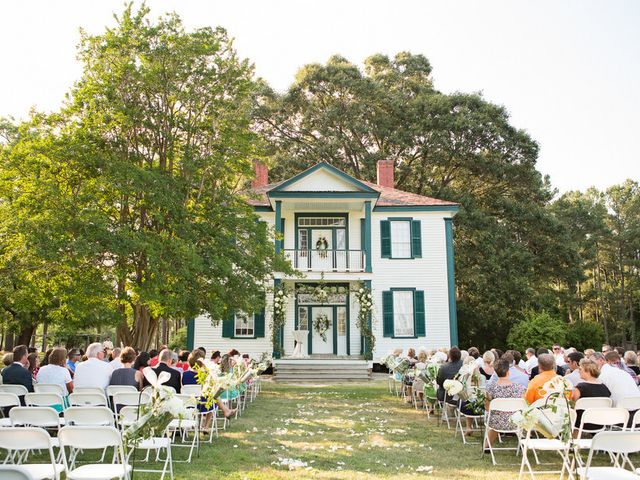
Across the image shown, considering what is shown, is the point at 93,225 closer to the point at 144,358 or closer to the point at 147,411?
the point at 144,358

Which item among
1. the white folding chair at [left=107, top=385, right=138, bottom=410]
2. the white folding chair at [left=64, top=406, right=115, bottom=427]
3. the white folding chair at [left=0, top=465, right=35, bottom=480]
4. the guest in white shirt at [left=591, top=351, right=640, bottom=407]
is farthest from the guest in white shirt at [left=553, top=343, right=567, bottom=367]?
the white folding chair at [left=0, top=465, right=35, bottom=480]

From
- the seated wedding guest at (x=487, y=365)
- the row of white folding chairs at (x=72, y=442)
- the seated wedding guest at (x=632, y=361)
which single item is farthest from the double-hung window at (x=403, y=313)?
the row of white folding chairs at (x=72, y=442)

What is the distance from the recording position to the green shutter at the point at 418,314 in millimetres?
21062

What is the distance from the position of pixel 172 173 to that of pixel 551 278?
21955 mm

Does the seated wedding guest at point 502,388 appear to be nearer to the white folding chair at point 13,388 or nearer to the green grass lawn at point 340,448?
the green grass lawn at point 340,448

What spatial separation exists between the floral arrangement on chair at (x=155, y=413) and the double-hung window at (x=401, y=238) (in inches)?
671

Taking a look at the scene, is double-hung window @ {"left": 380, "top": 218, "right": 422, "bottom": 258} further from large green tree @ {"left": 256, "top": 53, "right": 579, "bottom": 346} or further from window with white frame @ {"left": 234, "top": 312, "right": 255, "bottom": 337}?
window with white frame @ {"left": 234, "top": 312, "right": 255, "bottom": 337}

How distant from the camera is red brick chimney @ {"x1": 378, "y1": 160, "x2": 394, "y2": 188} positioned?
25625mm

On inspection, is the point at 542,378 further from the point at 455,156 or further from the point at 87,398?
the point at 455,156

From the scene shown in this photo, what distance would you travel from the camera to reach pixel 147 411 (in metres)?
5.01

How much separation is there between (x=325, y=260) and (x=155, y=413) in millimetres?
16222

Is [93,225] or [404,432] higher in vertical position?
[93,225]

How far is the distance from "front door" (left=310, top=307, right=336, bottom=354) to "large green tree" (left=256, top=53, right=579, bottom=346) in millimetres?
8483

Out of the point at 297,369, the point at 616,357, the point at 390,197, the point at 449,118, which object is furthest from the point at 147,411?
the point at 449,118
